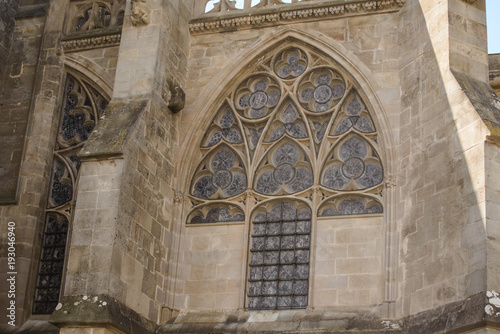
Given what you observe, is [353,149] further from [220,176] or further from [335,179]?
[220,176]

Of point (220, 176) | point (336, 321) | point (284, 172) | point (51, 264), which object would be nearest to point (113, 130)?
point (220, 176)

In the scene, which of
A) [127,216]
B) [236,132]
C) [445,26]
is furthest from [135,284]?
[445,26]

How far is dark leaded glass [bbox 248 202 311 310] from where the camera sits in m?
14.5

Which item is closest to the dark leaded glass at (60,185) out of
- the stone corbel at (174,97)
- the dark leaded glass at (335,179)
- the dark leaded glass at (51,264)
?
the dark leaded glass at (51,264)

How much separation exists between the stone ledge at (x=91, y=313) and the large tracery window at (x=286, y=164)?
2.27 meters

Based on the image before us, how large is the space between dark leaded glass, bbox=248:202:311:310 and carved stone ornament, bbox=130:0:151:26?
3.58 m

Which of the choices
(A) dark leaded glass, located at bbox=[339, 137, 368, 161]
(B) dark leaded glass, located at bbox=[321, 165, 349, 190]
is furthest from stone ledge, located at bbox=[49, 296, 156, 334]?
(A) dark leaded glass, located at bbox=[339, 137, 368, 161]

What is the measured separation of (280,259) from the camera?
14.7 m

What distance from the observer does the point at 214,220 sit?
1537cm

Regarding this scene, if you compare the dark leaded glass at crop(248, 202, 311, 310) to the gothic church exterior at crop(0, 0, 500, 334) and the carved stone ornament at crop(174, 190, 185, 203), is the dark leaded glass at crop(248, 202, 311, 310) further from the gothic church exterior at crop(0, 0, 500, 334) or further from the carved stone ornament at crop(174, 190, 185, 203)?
the carved stone ornament at crop(174, 190, 185, 203)

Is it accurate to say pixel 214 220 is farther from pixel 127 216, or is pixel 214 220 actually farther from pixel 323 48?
pixel 323 48

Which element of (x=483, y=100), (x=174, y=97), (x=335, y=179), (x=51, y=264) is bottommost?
(x=51, y=264)

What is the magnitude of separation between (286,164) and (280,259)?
158 centimetres

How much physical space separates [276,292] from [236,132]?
2847 millimetres
